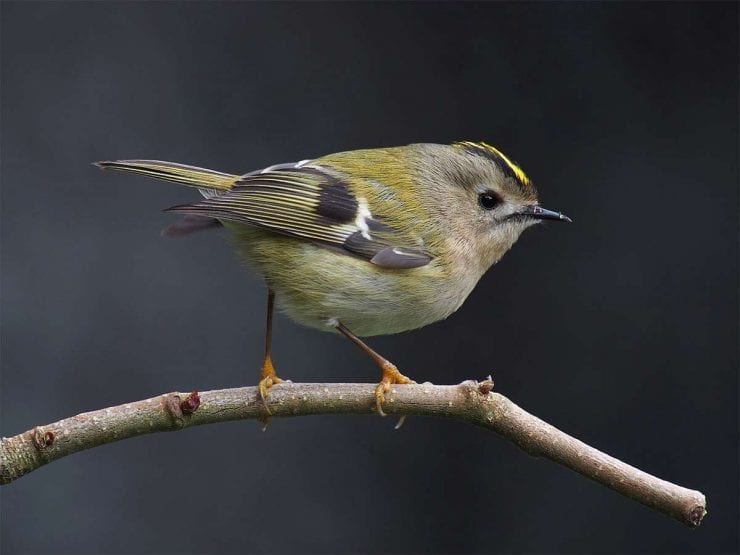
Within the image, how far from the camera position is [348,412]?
1.50 metres

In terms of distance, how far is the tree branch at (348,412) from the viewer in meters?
1.31

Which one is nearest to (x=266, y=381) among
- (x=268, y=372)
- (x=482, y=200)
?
(x=268, y=372)

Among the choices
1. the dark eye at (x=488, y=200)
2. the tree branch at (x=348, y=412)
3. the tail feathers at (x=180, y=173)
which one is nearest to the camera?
the tree branch at (x=348, y=412)

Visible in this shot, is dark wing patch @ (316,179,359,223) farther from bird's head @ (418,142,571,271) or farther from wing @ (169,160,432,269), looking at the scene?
bird's head @ (418,142,571,271)

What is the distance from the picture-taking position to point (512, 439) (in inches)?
55.2

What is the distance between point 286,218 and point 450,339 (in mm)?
905

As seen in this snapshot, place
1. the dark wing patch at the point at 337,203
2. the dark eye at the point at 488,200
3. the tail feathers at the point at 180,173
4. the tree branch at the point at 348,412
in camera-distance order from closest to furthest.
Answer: the tree branch at the point at 348,412 → the tail feathers at the point at 180,173 → the dark wing patch at the point at 337,203 → the dark eye at the point at 488,200

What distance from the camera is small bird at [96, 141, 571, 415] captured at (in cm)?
168

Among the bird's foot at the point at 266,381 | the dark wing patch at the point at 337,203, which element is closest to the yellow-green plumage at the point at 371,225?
the dark wing patch at the point at 337,203

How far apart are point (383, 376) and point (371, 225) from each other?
0.99ft

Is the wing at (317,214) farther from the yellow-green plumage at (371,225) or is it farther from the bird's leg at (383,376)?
the bird's leg at (383,376)

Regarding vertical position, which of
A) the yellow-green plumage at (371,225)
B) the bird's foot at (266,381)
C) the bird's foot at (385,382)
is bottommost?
the bird's foot at (266,381)

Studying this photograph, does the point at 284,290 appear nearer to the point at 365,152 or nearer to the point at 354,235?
the point at 354,235

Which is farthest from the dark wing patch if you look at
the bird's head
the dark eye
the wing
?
the dark eye
